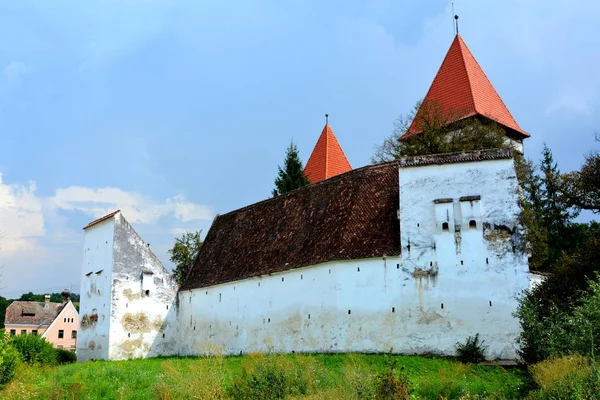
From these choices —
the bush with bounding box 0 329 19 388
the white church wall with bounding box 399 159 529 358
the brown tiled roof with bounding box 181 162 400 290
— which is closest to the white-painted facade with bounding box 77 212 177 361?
the brown tiled roof with bounding box 181 162 400 290

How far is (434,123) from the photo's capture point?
30641mm

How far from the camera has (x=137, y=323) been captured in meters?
28.5

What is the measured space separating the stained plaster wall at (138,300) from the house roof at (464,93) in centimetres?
Result: 1487

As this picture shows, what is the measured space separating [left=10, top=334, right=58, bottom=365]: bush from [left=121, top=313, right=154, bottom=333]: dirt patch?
3299mm

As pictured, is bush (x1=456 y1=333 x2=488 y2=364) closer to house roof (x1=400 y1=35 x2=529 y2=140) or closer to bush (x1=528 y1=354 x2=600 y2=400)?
bush (x1=528 y1=354 x2=600 y2=400)

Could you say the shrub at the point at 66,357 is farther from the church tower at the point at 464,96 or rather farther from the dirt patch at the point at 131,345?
the church tower at the point at 464,96

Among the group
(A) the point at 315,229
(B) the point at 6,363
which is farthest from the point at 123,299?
(A) the point at 315,229

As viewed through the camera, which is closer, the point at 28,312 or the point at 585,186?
the point at 585,186

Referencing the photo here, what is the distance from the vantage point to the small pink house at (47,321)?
5406 cm

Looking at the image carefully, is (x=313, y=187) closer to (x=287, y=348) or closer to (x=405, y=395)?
(x=287, y=348)

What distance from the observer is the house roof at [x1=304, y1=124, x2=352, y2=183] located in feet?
118

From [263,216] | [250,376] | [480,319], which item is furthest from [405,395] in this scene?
[263,216]

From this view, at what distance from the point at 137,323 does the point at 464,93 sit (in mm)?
21104

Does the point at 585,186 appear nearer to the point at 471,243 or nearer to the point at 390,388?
the point at 471,243
